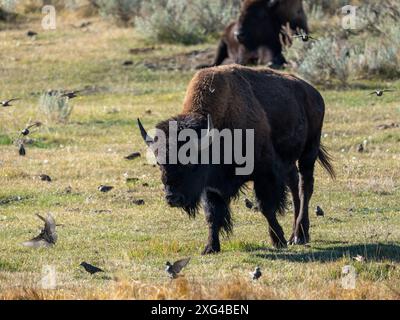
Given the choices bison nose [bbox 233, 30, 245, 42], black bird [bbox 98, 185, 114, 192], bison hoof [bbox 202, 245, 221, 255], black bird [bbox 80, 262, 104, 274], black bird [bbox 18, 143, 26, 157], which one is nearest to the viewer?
black bird [bbox 80, 262, 104, 274]

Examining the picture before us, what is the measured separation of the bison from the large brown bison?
1203 centimetres

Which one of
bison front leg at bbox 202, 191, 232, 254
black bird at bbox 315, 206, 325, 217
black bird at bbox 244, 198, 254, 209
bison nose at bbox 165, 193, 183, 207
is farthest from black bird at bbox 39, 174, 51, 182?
bison nose at bbox 165, 193, 183, 207

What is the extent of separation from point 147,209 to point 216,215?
2299 millimetres

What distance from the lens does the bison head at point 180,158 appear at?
33.3 feet

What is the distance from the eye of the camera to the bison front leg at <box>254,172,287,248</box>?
36.3 feet

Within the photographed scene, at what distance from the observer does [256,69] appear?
Answer: 11.9m

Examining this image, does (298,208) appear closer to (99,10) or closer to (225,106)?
(225,106)

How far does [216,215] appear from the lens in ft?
35.7

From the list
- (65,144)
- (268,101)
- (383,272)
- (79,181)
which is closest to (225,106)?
(268,101)

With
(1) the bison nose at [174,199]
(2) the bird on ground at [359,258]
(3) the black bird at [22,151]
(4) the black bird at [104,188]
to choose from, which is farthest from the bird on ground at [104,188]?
(2) the bird on ground at [359,258]

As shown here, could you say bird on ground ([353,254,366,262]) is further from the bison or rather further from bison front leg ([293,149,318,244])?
the bison

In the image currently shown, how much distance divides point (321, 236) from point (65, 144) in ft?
22.4
